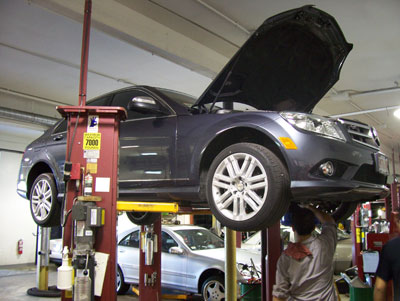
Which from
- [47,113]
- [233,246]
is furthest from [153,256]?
[47,113]

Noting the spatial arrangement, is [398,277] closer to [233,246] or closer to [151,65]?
[233,246]

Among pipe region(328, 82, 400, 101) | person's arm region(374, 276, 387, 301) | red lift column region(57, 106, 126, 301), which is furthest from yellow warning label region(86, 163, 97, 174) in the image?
pipe region(328, 82, 400, 101)

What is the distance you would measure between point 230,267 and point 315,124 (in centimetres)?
294

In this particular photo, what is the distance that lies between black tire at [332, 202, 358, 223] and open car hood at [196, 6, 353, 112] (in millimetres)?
1036

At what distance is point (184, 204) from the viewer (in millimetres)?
3641

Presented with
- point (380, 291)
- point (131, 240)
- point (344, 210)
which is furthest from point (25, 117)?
point (380, 291)

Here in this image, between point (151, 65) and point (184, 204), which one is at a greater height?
point (151, 65)

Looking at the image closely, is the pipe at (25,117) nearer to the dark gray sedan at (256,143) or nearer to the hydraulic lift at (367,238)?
the dark gray sedan at (256,143)

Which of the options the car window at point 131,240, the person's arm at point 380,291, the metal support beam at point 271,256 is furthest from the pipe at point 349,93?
the person's arm at point 380,291

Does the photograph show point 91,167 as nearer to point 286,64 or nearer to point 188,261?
point 286,64

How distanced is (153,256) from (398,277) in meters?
3.68

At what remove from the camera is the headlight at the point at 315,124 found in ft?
9.25

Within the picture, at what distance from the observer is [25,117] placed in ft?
28.1

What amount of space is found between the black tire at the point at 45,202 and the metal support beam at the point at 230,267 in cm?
207
